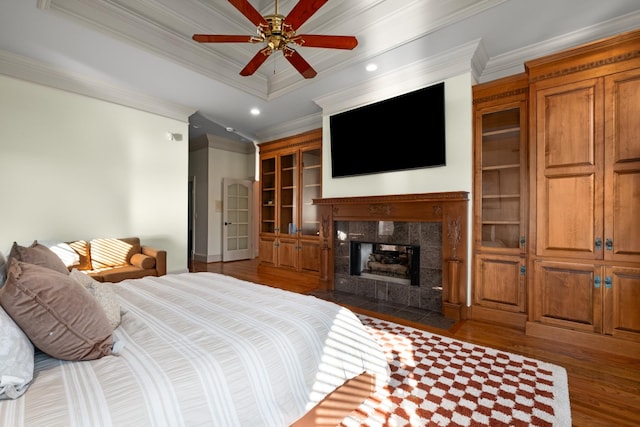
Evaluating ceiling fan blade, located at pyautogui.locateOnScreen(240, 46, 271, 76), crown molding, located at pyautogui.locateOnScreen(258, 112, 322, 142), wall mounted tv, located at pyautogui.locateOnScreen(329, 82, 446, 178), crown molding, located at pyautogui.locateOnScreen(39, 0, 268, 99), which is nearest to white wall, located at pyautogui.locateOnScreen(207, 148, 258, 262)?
crown molding, located at pyautogui.locateOnScreen(258, 112, 322, 142)

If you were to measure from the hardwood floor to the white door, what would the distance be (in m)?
4.44

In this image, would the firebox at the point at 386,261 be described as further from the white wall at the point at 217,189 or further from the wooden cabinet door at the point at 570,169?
the white wall at the point at 217,189

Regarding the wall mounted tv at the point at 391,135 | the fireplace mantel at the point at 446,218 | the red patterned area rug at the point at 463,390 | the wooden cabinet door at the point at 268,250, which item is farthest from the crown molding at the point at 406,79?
the red patterned area rug at the point at 463,390

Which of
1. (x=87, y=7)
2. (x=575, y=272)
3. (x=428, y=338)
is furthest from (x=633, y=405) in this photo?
(x=87, y=7)

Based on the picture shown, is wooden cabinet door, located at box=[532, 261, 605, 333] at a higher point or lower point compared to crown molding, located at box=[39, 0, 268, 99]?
lower

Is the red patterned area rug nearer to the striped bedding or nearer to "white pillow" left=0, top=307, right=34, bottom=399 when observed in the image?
the striped bedding

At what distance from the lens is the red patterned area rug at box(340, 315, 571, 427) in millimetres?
1574

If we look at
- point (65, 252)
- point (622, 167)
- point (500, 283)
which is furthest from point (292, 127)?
point (622, 167)

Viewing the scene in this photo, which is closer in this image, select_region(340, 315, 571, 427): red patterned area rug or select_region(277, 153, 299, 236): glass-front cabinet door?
select_region(340, 315, 571, 427): red patterned area rug

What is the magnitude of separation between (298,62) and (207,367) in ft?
8.15

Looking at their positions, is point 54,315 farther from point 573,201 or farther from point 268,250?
point 268,250

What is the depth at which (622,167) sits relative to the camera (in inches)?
90.4

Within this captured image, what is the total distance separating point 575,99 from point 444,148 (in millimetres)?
1133

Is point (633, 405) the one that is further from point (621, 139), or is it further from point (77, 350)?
point (77, 350)
